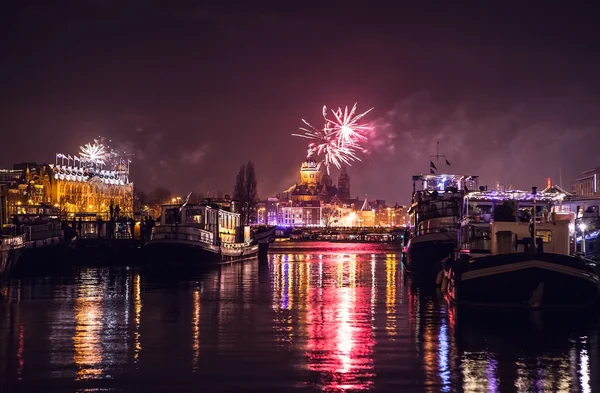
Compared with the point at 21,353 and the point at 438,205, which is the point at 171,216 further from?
the point at 21,353

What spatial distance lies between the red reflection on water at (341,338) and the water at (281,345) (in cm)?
4

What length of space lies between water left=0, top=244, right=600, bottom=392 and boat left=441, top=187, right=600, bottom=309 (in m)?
1.35

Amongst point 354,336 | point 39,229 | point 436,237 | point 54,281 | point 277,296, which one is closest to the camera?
point 354,336

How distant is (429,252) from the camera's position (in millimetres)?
49531

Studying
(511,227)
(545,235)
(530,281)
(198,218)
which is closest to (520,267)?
(530,281)

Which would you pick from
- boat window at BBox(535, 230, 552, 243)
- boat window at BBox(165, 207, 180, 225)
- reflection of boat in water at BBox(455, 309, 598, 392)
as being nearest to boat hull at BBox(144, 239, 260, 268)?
boat window at BBox(165, 207, 180, 225)

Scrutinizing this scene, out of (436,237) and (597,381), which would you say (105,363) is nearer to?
(597,381)

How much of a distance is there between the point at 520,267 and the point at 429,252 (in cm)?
2135

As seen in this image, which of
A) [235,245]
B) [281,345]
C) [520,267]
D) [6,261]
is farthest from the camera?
[235,245]

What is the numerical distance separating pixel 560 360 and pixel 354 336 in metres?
5.37

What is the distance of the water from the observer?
17.0 metres

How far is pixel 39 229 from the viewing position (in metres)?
65.2

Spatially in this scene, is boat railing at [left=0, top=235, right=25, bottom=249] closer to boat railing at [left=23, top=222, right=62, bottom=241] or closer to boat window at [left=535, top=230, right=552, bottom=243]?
boat railing at [left=23, top=222, right=62, bottom=241]

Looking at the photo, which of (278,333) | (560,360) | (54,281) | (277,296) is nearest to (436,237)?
(277,296)
